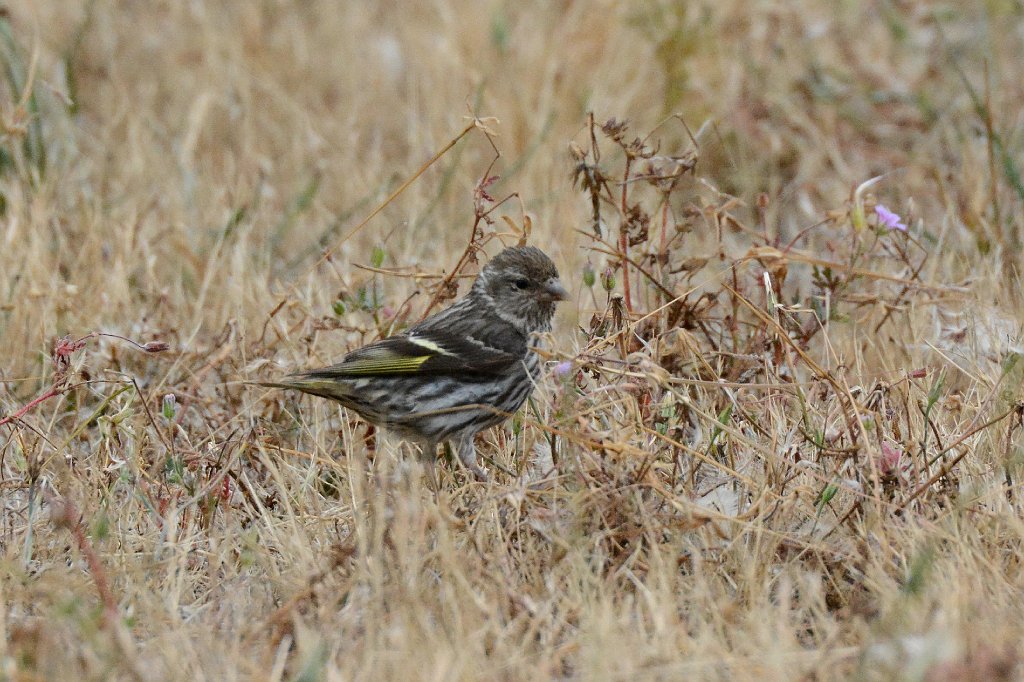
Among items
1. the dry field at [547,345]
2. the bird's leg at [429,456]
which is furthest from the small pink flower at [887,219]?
the bird's leg at [429,456]

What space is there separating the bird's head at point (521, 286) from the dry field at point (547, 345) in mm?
148

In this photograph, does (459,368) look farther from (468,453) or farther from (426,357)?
(468,453)

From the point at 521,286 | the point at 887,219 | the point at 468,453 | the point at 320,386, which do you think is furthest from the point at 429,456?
the point at 887,219

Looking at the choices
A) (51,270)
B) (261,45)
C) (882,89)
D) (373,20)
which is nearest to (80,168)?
(51,270)

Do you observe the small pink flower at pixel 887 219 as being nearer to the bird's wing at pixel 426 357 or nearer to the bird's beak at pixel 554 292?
the bird's beak at pixel 554 292

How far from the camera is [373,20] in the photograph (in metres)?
9.29

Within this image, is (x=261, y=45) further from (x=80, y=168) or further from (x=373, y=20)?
(x=80, y=168)

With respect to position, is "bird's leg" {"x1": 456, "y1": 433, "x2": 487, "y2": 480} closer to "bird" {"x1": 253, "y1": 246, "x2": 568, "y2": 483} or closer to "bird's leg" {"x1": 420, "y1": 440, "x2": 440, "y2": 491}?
"bird" {"x1": 253, "y1": 246, "x2": 568, "y2": 483}

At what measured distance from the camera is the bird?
15.7ft

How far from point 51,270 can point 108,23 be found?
325 cm

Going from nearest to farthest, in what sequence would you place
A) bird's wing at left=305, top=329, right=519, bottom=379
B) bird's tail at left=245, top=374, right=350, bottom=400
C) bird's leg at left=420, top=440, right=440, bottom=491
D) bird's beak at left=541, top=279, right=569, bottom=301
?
bird's tail at left=245, top=374, right=350, bottom=400, bird's wing at left=305, top=329, right=519, bottom=379, bird's leg at left=420, top=440, right=440, bottom=491, bird's beak at left=541, top=279, right=569, bottom=301

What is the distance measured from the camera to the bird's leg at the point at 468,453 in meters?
4.86

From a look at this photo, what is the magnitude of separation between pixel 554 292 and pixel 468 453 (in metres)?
0.71

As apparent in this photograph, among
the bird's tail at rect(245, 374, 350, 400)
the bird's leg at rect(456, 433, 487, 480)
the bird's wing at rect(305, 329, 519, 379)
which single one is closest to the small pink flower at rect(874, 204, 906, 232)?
the bird's wing at rect(305, 329, 519, 379)
